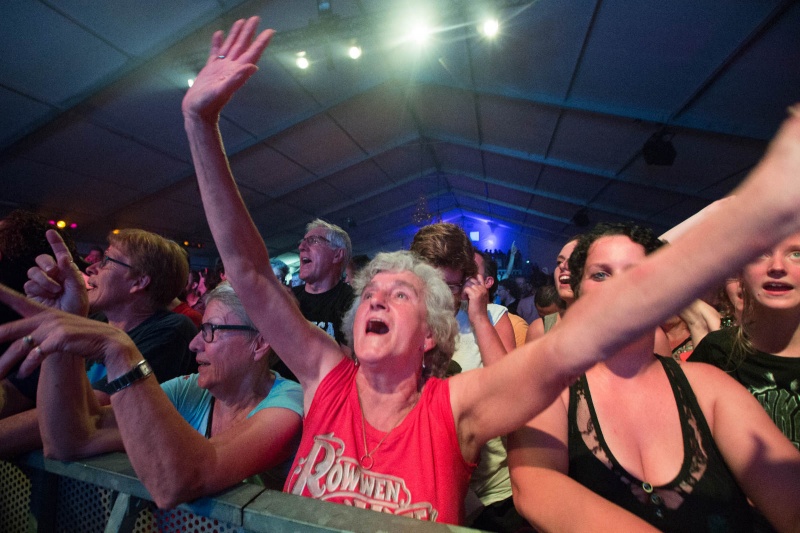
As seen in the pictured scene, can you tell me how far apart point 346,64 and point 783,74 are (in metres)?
5.31

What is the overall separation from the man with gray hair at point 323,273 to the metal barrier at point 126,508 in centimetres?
167

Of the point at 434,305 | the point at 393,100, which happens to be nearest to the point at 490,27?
the point at 393,100

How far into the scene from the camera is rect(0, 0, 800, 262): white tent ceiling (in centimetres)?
383

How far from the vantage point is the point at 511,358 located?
2.94ft

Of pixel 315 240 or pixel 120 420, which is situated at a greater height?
pixel 315 240

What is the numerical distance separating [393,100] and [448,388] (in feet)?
21.8

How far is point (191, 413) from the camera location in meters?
1.54

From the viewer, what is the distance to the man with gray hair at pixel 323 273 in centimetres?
266

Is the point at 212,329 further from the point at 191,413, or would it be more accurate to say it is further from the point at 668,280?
the point at 668,280

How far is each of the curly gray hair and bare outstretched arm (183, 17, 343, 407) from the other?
1.17 ft

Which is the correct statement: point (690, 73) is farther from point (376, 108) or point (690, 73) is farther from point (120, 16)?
point (120, 16)

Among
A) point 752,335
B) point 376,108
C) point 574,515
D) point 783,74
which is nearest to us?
point 574,515

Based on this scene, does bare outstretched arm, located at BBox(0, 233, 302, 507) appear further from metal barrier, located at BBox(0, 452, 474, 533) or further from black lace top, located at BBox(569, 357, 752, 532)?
black lace top, located at BBox(569, 357, 752, 532)

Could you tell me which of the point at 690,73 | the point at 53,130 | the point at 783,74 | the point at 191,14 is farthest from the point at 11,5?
the point at 783,74
